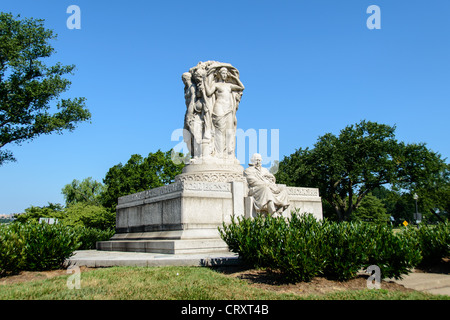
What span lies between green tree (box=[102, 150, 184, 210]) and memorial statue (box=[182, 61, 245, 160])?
60.5 ft

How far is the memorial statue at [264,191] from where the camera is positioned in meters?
11.0

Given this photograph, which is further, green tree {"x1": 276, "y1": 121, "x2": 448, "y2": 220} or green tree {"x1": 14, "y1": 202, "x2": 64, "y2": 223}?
green tree {"x1": 276, "y1": 121, "x2": 448, "y2": 220}

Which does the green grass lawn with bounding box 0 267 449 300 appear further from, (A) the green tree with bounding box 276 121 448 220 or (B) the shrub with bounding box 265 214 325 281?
(A) the green tree with bounding box 276 121 448 220

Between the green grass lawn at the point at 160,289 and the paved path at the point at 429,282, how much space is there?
79 centimetres

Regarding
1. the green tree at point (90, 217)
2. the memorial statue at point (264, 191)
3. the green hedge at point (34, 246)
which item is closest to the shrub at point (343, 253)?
the memorial statue at point (264, 191)

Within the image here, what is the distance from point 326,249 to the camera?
6391 mm

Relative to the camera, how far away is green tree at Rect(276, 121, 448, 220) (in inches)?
1387

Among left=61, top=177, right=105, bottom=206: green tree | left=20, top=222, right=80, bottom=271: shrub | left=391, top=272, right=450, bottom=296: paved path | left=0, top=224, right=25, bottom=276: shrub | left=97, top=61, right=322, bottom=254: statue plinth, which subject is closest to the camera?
left=391, top=272, right=450, bottom=296: paved path

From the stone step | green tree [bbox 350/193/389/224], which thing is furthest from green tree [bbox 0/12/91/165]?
green tree [bbox 350/193/389/224]

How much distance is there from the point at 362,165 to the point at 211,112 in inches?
988

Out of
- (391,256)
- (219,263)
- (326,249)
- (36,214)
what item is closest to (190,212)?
(219,263)

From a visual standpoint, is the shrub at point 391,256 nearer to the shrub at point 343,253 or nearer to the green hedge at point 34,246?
the shrub at point 343,253

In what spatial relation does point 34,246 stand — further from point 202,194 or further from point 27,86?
point 27,86

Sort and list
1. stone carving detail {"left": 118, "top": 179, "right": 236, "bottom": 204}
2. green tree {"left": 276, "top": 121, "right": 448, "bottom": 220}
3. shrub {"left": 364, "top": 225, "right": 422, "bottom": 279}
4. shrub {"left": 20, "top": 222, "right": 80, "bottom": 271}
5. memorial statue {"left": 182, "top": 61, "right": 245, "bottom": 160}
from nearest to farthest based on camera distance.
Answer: shrub {"left": 364, "top": 225, "right": 422, "bottom": 279} < shrub {"left": 20, "top": 222, "right": 80, "bottom": 271} < stone carving detail {"left": 118, "top": 179, "right": 236, "bottom": 204} < memorial statue {"left": 182, "top": 61, "right": 245, "bottom": 160} < green tree {"left": 276, "top": 121, "right": 448, "bottom": 220}
